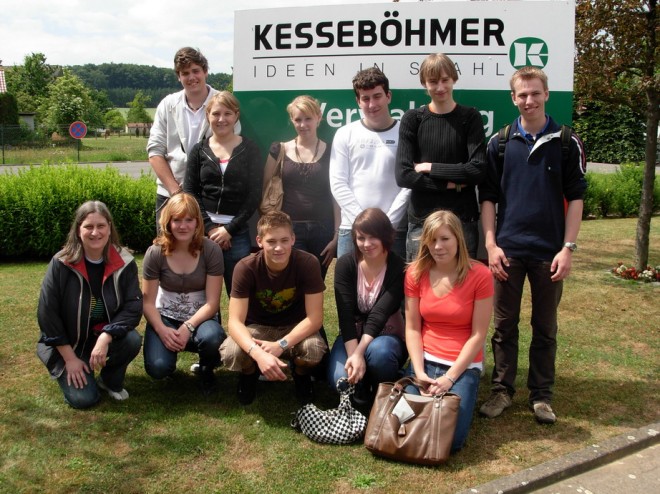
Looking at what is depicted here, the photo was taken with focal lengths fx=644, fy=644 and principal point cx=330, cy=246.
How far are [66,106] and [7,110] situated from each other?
5.69m

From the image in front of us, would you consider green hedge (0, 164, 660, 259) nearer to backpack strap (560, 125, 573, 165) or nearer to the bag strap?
the bag strap

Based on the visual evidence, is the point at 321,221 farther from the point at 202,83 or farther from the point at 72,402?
the point at 72,402

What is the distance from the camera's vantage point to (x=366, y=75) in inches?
162

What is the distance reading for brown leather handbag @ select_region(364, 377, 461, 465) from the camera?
11.1 ft

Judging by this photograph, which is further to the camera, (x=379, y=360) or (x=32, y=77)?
(x=32, y=77)

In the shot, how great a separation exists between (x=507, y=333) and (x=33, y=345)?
149 inches

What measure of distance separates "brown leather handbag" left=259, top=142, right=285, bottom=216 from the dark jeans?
1589 millimetres

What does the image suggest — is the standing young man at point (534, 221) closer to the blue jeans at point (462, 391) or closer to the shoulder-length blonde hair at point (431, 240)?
the shoulder-length blonde hair at point (431, 240)

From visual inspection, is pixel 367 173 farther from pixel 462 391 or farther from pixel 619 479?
pixel 619 479

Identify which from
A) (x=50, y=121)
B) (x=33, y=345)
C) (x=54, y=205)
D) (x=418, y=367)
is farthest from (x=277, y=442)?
(x=50, y=121)

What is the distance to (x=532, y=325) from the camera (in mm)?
3967

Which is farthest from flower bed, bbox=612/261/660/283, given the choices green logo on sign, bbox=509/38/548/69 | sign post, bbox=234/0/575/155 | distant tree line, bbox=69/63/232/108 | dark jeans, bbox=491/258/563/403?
distant tree line, bbox=69/63/232/108

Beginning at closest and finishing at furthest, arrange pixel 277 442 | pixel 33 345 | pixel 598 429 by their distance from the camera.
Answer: pixel 277 442 < pixel 598 429 < pixel 33 345

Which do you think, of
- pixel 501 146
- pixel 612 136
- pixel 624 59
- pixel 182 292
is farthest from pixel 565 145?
pixel 612 136
